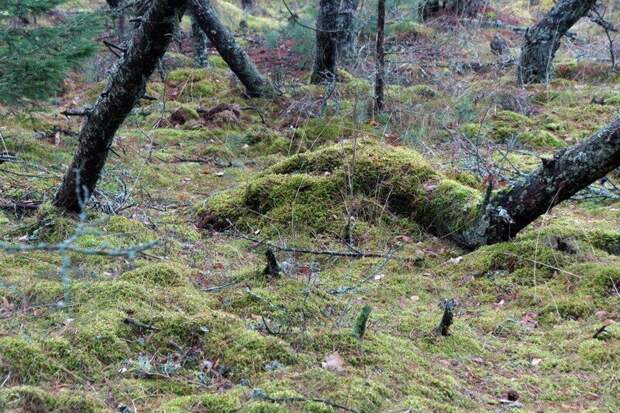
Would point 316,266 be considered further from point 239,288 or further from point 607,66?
point 607,66

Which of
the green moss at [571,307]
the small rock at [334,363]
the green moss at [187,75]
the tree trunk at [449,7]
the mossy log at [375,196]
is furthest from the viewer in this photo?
the tree trunk at [449,7]

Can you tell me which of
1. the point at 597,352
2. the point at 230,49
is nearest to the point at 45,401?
the point at 597,352

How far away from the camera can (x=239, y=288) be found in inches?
155

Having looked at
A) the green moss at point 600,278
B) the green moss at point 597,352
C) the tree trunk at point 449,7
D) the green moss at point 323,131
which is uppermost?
the tree trunk at point 449,7

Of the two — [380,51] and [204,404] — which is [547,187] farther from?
[380,51]

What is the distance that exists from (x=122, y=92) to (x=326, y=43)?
639 cm

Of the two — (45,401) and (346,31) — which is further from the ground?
(346,31)

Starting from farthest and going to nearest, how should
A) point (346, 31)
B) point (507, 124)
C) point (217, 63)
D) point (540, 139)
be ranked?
point (217, 63) → point (346, 31) → point (507, 124) → point (540, 139)

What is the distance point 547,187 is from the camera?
4.62m

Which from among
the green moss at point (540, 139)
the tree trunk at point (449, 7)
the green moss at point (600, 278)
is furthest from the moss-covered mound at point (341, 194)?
the tree trunk at point (449, 7)

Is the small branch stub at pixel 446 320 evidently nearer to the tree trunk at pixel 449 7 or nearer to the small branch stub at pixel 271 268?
the small branch stub at pixel 271 268

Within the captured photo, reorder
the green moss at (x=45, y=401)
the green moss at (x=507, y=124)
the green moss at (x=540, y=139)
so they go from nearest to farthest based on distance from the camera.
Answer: the green moss at (x=45, y=401)
the green moss at (x=540, y=139)
the green moss at (x=507, y=124)

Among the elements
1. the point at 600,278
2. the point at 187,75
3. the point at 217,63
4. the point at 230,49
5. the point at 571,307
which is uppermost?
the point at 230,49

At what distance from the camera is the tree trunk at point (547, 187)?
4.38 metres
